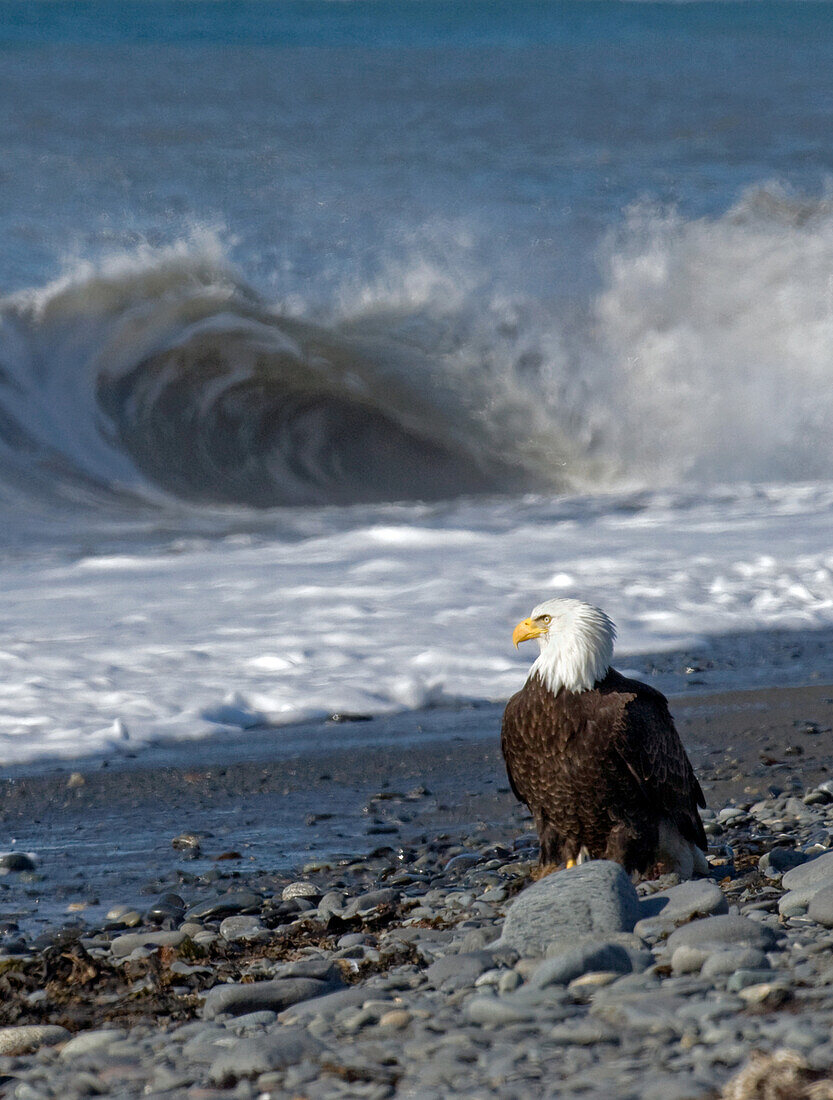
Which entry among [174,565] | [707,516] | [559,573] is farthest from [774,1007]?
[707,516]

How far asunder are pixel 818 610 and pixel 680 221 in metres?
12.3

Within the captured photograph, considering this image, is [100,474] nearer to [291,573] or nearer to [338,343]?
[338,343]

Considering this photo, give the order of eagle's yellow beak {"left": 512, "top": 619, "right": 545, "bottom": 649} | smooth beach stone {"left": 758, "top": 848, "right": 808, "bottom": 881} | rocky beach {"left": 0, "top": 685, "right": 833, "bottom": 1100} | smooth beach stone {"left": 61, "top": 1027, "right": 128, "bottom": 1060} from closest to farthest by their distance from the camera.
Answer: rocky beach {"left": 0, "top": 685, "right": 833, "bottom": 1100}, smooth beach stone {"left": 61, "top": 1027, "right": 128, "bottom": 1060}, smooth beach stone {"left": 758, "top": 848, "right": 808, "bottom": 881}, eagle's yellow beak {"left": 512, "top": 619, "right": 545, "bottom": 649}

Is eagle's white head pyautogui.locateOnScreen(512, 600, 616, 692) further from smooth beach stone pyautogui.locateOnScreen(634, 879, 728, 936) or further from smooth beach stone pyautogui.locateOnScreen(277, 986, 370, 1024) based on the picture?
smooth beach stone pyautogui.locateOnScreen(277, 986, 370, 1024)

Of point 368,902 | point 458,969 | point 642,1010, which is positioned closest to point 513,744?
point 368,902

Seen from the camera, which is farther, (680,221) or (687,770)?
(680,221)

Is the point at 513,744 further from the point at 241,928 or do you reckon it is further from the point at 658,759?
the point at 241,928

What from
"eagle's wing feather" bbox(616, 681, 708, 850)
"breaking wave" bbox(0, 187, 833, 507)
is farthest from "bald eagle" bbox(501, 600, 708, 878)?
"breaking wave" bbox(0, 187, 833, 507)

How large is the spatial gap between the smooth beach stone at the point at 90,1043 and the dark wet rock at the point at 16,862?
1563 millimetres

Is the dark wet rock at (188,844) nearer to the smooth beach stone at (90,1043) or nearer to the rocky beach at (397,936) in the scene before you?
the rocky beach at (397,936)

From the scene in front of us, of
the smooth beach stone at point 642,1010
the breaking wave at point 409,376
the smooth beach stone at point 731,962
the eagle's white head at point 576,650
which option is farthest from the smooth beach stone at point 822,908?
the breaking wave at point 409,376

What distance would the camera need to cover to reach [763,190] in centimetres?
2028

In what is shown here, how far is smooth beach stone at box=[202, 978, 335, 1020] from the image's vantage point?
120 inches

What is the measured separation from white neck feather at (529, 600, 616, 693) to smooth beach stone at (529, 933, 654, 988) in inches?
42.7
